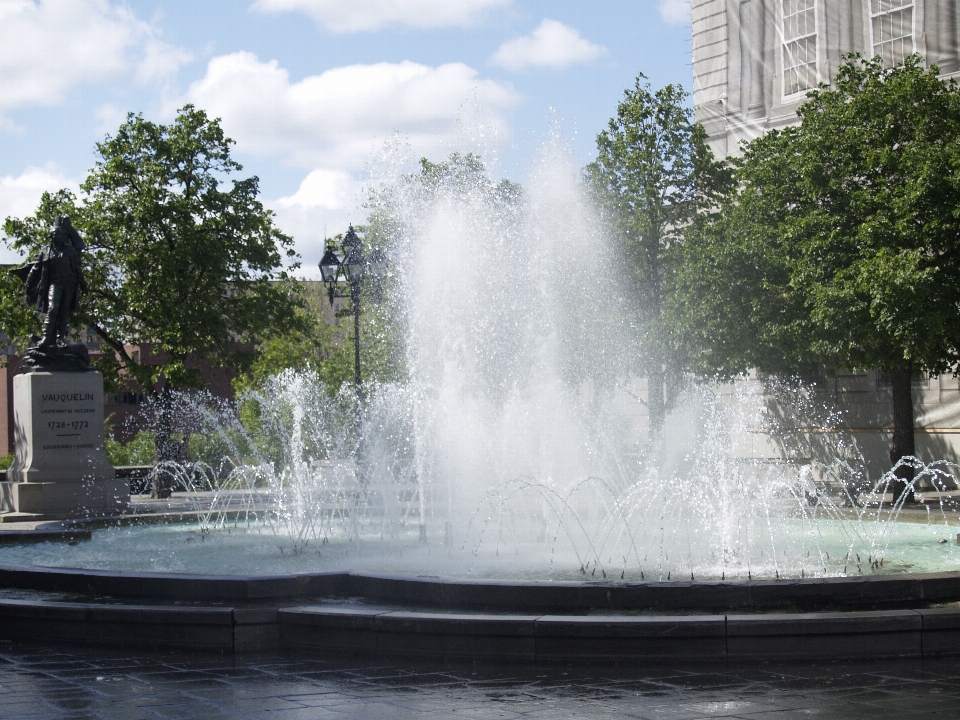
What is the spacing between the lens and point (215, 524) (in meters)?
16.4

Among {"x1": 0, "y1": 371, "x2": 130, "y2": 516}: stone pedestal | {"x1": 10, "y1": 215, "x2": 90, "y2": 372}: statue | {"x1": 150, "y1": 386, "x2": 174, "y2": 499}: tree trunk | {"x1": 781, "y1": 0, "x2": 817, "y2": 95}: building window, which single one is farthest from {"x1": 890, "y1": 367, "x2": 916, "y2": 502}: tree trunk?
{"x1": 150, "y1": 386, "x2": 174, "y2": 499}: tree trunk

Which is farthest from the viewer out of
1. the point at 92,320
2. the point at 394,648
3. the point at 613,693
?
the point at 92,320

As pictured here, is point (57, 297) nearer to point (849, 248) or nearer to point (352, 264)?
point (352, 264)

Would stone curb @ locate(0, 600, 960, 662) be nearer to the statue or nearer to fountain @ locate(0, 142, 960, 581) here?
fountain @ locate(0, 142, 960, 581)

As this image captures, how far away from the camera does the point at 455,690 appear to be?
270 inches

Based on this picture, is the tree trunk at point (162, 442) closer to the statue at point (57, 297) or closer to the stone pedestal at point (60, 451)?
the statue at point (57, 297)

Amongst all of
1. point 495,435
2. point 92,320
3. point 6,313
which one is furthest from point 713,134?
point 6,313

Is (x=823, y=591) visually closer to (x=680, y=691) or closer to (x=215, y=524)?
(x=680, y=691)

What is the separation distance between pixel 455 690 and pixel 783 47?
25394 mm

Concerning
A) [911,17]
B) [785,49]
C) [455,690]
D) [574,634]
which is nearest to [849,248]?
[911,17]

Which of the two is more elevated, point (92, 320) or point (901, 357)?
point (92, 320)

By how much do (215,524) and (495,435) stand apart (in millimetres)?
5216

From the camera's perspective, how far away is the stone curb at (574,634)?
7.52m

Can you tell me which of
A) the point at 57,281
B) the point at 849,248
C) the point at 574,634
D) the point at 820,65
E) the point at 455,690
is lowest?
the point at 455,690
